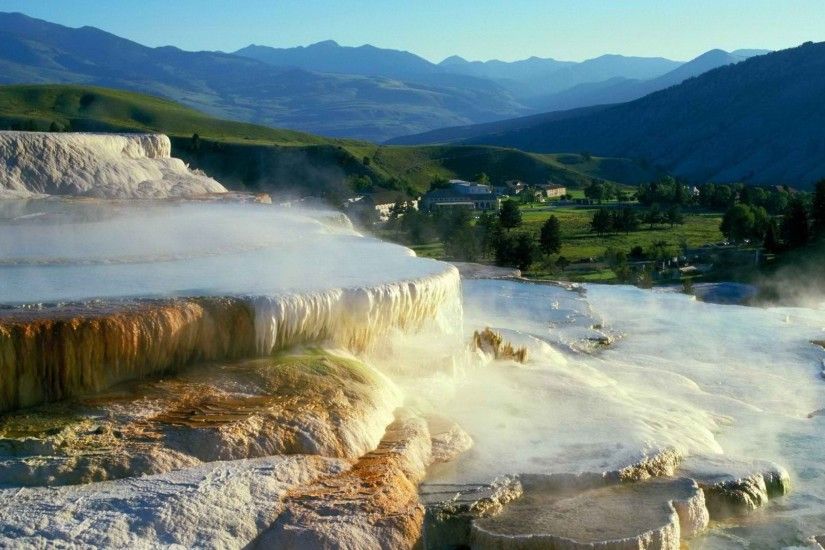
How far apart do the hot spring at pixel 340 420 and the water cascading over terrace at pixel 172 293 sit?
37mm

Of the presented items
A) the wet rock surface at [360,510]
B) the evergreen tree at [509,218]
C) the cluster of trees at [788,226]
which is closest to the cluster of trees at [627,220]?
the evergreen tree at [509,218]

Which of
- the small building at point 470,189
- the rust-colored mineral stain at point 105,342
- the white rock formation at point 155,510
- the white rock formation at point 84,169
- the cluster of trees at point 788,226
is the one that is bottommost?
the small building at point 470,189

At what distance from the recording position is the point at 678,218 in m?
67.4

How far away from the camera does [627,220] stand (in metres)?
64.4

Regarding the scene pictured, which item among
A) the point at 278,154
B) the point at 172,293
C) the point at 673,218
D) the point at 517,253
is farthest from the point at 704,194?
the point at 172,293

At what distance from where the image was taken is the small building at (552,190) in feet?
326

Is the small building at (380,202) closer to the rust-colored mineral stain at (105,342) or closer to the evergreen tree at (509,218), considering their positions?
the evergreen tree at (509,218)

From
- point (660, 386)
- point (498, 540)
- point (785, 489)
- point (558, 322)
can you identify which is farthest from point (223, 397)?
point (558, 322)

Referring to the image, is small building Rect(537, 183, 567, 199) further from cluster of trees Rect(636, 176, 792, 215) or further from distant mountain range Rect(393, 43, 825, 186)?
distant mountain range Rect(393, 43, 825, 186)

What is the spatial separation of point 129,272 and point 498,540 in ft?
24.5

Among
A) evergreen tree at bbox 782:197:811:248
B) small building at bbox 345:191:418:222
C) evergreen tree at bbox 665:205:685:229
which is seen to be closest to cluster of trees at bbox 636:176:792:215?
evergreen tree at bbox 665:205:685:229

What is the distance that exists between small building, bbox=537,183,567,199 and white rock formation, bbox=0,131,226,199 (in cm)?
7536

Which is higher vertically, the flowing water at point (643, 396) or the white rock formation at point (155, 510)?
the white rock formation at point (155, 510)

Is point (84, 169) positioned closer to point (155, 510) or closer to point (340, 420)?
point (340, 420)
